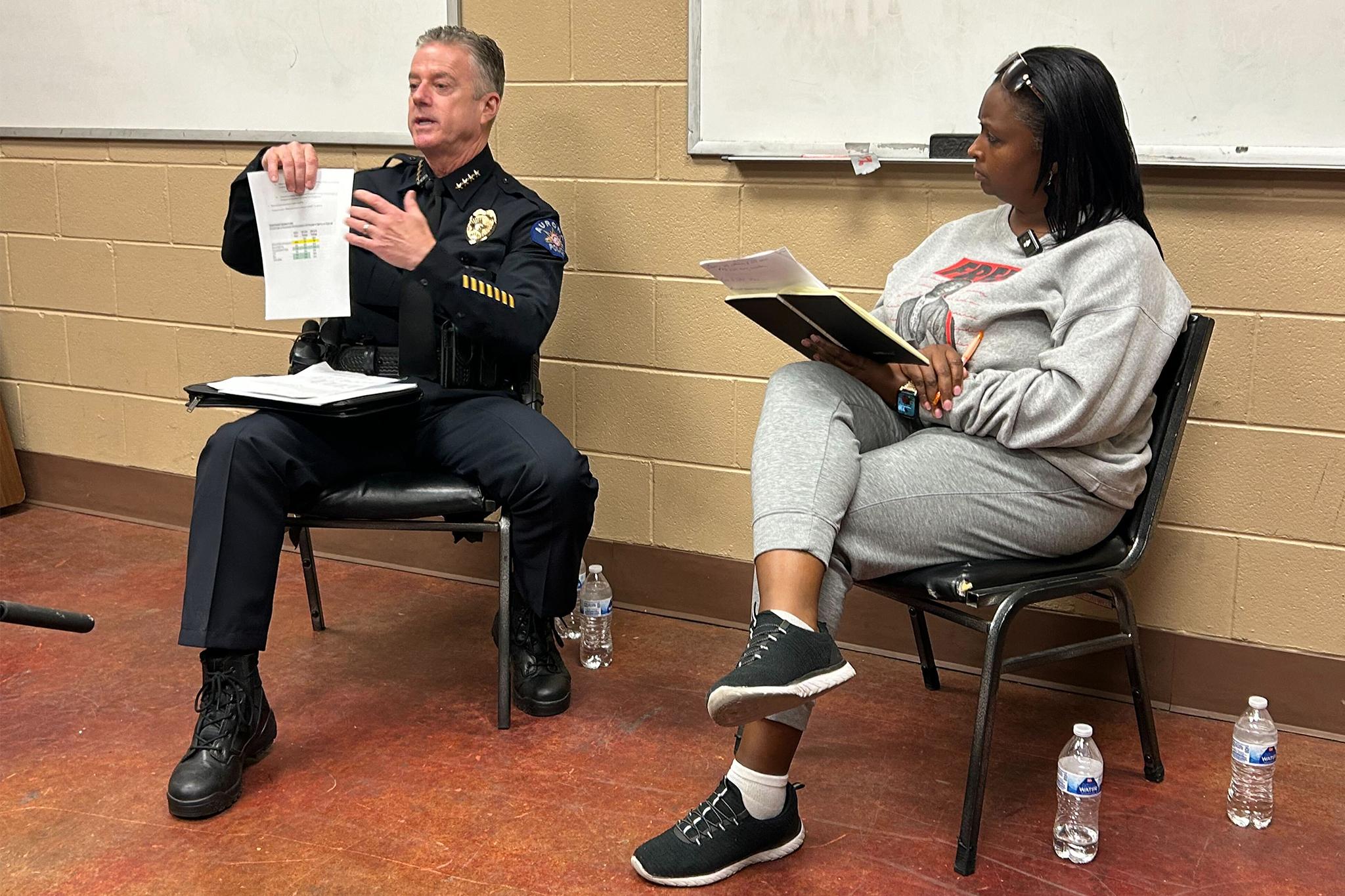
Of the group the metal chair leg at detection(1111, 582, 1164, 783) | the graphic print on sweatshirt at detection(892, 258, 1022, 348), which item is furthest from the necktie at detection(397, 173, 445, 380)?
the metal chair leg at detection(1111, 582, 1164, 783)

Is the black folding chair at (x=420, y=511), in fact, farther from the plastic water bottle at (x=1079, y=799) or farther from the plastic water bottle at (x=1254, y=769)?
the plastic water bottle at (x=1254, y=769)

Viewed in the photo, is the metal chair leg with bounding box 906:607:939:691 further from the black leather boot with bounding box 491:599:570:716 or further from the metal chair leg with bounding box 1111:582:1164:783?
the black leather boot with bounding box 491:599:570:716

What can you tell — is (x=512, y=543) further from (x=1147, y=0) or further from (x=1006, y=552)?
(x=1147, y=0)

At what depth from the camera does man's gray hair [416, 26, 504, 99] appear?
254 cm

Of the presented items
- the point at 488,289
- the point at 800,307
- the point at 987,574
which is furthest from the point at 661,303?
the point at 987,574

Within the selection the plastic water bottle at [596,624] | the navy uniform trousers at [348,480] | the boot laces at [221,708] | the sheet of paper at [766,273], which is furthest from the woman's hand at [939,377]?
the boot laces at [221,708]

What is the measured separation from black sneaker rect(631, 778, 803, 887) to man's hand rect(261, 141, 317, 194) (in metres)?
1.37

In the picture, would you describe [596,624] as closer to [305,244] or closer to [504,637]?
[504,637]

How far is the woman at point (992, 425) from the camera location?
1.81 metres

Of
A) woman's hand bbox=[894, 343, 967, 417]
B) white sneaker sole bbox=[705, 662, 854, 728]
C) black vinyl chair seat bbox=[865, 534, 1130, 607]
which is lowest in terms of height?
white sneaker sole bbox=[705, 662, 854, 728]

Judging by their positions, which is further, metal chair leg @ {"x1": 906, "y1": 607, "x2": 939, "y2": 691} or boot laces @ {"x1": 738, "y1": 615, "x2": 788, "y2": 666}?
metal chair leg @ {"x1": 906, "y1": 607, "x2": 939, "y2": 691}

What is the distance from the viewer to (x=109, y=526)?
357 cm

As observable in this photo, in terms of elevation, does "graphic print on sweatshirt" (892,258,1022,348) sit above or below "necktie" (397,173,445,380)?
above

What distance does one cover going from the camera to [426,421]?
2436mm
